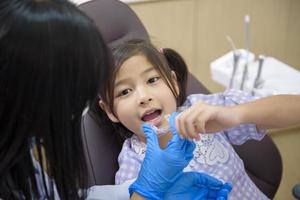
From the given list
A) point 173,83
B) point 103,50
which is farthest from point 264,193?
point 103,50

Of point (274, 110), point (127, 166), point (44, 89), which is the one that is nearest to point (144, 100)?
point (127, 166)

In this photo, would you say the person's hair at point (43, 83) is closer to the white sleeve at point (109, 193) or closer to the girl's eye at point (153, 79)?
A: the white sleeve at point (109, 193)

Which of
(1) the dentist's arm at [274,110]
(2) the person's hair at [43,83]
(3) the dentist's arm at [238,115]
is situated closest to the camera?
(2) the person's hair at [43,83]

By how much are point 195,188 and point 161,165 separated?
0.48 feet

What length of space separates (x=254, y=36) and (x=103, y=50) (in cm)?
174

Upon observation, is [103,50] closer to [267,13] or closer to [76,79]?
[76,79]

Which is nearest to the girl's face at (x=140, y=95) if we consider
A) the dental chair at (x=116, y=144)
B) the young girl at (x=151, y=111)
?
the young girl at (x=151, y=111)

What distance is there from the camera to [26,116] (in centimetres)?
72

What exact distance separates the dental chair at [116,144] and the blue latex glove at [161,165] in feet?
1.11

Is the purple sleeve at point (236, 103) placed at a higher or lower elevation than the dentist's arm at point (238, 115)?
lower

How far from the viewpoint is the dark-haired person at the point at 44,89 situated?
677mm

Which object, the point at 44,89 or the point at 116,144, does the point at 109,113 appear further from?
the point at 44,89

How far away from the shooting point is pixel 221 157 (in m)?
1.32

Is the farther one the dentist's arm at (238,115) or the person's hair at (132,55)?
the person's hair at (132,55)
